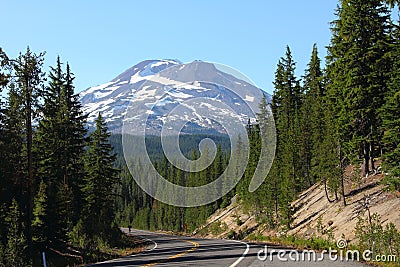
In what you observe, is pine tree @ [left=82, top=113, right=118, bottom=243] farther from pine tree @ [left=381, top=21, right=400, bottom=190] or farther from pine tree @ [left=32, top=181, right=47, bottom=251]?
pine tree @ [left=381, top=21, right=400, bottom=190]

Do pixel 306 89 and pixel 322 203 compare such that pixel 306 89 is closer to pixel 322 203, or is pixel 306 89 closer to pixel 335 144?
pixel 322 203

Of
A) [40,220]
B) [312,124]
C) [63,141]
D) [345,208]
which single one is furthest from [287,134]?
[40,220]

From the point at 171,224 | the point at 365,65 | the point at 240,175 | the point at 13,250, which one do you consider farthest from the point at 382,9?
the point at 171,224

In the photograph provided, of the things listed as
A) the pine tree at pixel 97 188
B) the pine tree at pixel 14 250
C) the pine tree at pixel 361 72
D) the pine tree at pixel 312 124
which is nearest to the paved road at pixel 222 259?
the pine tree at pixel 14 250

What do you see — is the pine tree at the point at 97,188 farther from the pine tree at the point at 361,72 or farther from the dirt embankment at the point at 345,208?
the pine tree at the point at 361,72

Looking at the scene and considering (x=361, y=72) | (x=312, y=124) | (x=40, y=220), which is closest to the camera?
(x=40, y=220)

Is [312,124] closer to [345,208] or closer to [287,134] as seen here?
[287,134]

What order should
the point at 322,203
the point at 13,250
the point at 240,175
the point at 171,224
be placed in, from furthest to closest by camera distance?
the point at 171,224 < the point at 240,175 < the point at 322,203 < the point at 13,250

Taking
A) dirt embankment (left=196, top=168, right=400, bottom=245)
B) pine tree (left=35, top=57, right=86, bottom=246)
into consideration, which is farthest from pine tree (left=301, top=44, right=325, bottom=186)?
pine tree (left=35, top=57, right=86, bottom=246)

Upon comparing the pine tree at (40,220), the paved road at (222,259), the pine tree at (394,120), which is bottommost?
the paved road at (222,259)

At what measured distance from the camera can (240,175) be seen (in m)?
83.8

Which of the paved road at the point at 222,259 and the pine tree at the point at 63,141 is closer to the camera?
the paved road at the point at 222,259

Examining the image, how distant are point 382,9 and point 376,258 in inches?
889

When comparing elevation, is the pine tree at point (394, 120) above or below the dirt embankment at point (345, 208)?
above
